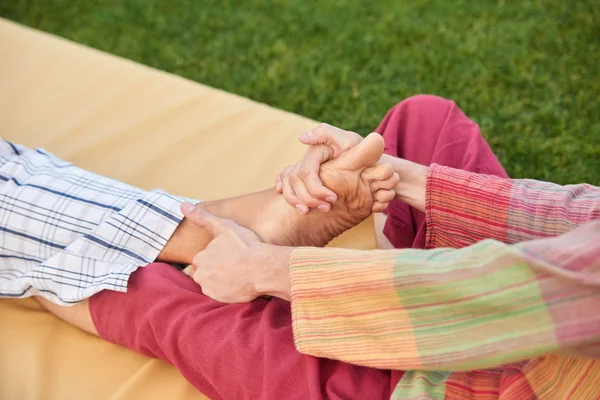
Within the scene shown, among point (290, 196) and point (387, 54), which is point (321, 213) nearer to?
point (290, 196)

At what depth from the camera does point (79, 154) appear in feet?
5.65

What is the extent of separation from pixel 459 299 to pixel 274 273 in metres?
0.35

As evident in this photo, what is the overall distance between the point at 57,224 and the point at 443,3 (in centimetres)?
191

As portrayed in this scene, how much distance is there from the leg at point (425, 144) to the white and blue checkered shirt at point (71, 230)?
48cm

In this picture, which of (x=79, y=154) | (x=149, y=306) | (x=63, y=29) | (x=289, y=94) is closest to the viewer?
(x=149, y=306)

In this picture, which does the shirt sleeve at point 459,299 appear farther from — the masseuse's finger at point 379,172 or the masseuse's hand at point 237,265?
the masseuse's finger at point 379,172

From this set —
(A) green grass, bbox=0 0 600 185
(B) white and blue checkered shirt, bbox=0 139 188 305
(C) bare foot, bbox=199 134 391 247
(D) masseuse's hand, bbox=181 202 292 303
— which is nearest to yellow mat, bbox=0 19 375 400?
(B) white and blue checkered shirt, bbox=0 139 188 305

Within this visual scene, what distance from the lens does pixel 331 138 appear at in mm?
1210

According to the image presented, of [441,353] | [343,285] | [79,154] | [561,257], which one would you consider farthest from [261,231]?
[79,154]

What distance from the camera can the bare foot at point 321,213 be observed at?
118 cm

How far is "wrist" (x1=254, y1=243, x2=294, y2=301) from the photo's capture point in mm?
1089

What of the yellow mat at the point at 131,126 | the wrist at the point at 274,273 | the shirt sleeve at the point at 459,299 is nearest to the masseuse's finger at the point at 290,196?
the wrist at the point at 274,273

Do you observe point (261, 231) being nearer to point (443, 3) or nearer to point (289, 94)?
point (289, 94)

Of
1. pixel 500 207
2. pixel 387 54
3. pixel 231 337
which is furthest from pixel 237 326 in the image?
pixel 387 54
